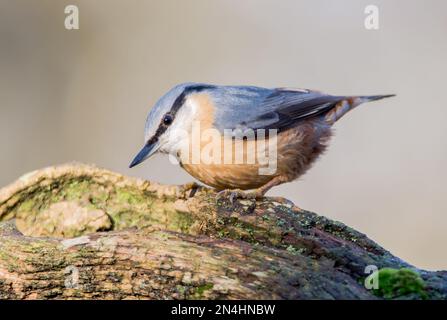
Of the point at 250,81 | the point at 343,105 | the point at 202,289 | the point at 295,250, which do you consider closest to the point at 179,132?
the point at 343,105

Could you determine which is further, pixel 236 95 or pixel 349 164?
pixel 349 164

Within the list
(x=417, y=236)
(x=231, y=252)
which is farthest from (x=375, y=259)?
(x=417, y=236)

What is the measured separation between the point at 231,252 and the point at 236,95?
1.57 m

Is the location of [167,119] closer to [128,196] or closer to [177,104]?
[177,104]

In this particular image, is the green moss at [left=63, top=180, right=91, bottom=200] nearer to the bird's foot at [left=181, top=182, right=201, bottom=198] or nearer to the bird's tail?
the bird's foot at [left=181, top=182, right=201, bottom=198]

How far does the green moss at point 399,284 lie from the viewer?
8.35 feet

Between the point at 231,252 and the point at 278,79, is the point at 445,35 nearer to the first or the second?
the point at 278,79

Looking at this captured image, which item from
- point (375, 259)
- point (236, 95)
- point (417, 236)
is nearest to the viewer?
point (375, 259)

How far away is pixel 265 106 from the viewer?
409 centimetres

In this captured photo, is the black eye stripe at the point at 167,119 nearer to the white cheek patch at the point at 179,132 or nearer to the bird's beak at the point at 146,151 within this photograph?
the white cheek patch at the point at 179,132

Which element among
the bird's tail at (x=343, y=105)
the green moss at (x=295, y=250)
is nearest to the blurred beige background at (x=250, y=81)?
the bird's tail at (x=343, y=105)

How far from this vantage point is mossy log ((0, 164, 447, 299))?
8.41 feet

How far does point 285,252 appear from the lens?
2779 mm

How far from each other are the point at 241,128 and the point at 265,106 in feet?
0.98
